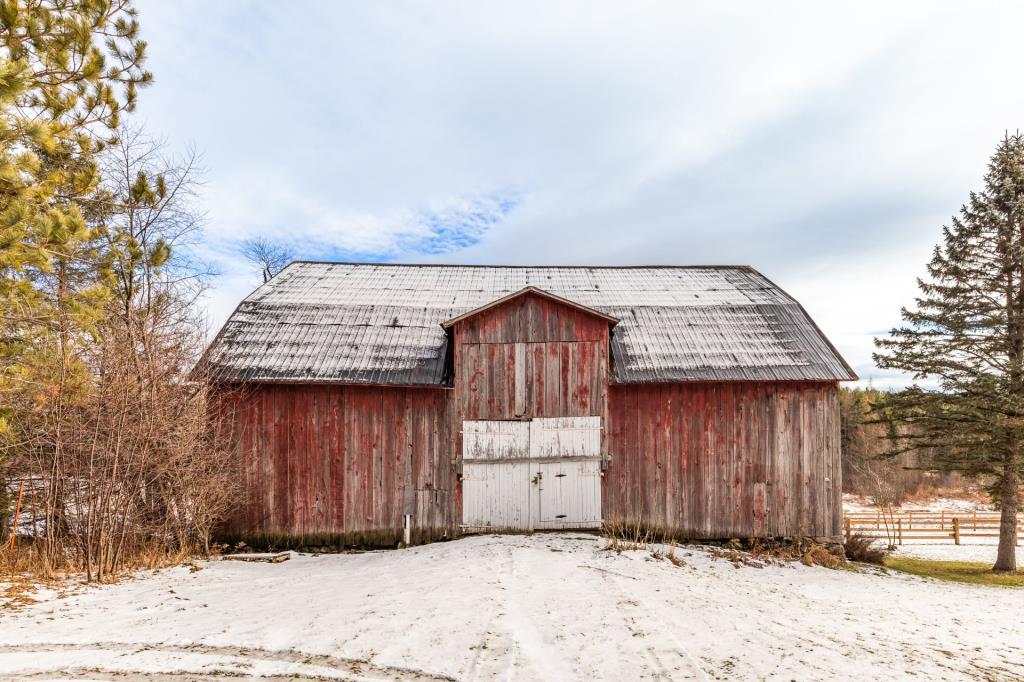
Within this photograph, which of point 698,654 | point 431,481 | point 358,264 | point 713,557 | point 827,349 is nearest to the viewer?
point 698,654

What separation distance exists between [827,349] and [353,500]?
11828 millimetres

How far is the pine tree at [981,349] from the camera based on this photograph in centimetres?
1439

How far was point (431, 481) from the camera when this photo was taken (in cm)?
1141

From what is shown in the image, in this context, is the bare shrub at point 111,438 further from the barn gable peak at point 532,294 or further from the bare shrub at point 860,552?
the bare shrub at point 860,552

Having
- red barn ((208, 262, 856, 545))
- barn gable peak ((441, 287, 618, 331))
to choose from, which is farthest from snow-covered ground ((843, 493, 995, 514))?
barn gable peak ((441, 287, 618, 331))

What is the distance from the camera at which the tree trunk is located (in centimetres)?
1452

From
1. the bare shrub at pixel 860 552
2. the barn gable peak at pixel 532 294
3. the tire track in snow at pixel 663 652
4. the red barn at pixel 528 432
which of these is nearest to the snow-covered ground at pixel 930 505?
the bare shrub at pixel 860 552

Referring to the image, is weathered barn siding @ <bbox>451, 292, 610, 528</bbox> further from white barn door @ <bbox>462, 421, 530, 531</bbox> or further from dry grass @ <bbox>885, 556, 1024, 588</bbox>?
dry grass @ <bbox>885, 556, 1024, 588</bbox>

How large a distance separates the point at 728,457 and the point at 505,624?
7460 millimetres

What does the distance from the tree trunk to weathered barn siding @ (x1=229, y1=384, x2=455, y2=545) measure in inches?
627

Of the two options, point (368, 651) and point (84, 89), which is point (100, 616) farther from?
point (84, 89)

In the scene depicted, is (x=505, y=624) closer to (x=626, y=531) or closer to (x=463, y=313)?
(x=626, y=531)

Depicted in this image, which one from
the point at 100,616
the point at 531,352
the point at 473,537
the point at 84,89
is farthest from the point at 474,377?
the point at 84,89

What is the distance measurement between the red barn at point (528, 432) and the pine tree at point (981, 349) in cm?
624
